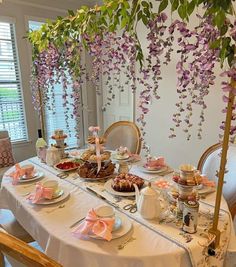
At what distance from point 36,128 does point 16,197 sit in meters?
2.22

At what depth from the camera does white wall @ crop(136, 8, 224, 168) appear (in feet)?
8.73

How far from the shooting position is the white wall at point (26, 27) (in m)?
3.12

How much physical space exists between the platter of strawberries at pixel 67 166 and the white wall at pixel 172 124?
1671 mm

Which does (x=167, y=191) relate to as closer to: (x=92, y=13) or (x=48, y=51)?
(x=92, y=13)

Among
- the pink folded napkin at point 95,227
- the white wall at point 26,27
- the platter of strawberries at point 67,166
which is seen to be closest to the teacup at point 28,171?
the platter of strawberries at point 67,166

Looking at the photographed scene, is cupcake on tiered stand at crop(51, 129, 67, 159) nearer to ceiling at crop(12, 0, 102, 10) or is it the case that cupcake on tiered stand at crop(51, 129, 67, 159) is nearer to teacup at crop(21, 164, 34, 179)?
teacup at crop(21, 164, 34, 179)

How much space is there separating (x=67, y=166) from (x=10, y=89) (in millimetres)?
2020

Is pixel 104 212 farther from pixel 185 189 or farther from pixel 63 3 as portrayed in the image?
pixel 63 3

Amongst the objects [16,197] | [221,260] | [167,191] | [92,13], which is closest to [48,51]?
[92,13]

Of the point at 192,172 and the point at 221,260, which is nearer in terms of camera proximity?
the point at 221,260

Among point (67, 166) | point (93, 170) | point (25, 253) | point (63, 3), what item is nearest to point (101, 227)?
point (25, 253)

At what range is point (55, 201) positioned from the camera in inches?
50.7

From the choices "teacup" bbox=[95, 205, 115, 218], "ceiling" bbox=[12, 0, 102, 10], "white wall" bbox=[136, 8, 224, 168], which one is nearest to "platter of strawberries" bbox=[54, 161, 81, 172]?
"teacup" bbox=[95, 205, 115, 218]

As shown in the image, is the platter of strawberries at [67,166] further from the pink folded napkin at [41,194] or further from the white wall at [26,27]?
the white wall at [26,27]
